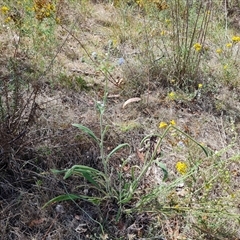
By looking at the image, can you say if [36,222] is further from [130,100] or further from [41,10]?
[41,10]

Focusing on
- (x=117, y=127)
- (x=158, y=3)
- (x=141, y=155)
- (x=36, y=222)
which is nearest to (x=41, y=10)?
(x=158, y=3)

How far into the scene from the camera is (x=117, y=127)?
8.23 feet

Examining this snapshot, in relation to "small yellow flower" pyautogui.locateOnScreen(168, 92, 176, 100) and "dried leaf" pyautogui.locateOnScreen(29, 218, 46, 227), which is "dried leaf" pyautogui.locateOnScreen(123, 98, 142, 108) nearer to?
"small yellow flower" pyautogui.locateOnScreen(168, 92, 176, 100)

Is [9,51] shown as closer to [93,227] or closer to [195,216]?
[93,227]

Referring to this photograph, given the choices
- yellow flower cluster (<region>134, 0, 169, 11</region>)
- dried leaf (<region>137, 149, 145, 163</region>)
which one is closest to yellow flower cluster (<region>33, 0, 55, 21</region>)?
yellow flower cluster (<region>134, 0, 169, 11</region>)

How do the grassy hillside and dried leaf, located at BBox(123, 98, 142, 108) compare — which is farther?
dried leaf, located at BBox(123, 98, 142, 108)

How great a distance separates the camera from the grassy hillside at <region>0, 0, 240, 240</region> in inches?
75.2

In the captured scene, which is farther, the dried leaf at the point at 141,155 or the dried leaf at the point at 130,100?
the dried leaf at the point at 130,100

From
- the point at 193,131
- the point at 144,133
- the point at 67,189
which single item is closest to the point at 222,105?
the point at 193,131

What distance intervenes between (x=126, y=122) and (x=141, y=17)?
1.69m

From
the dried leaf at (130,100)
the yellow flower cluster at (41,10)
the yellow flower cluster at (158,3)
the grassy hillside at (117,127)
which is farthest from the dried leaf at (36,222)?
the yellow flower cluster at (158,3)

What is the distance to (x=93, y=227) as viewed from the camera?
6.33ft

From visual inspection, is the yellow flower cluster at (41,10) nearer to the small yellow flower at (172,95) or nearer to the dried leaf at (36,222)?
the small yellow flower at (172,95)

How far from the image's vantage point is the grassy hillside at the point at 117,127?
1911 millimetres
